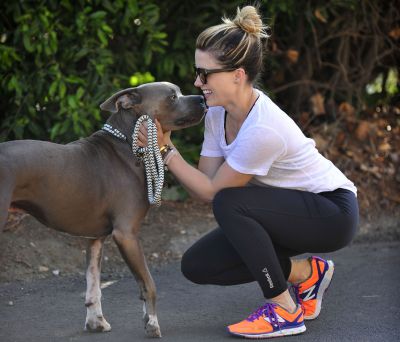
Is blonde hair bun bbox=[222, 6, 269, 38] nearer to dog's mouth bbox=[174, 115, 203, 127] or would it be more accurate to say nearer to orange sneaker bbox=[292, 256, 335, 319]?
dog's mouth bbox=[174, 115, 203, 127]

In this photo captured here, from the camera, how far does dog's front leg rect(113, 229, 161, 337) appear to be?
4609 millimetres

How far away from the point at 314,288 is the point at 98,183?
151cm

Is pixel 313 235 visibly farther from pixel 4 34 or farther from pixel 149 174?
pixel 4 34

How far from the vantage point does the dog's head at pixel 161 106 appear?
4898mm

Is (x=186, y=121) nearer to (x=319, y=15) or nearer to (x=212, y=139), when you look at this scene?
(x=212, y=139)

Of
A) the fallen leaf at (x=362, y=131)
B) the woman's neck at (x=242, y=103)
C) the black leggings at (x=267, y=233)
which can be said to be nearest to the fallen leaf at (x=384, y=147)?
the fallen leaf at (x=362, y=131)

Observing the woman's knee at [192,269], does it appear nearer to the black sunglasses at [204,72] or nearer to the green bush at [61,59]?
the black sunglasses at [204,72]

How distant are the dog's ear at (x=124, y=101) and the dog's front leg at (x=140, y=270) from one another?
2.50 feet

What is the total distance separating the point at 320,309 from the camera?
5137mm

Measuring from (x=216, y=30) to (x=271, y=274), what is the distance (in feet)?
4.66

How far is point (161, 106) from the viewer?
16.1 feet

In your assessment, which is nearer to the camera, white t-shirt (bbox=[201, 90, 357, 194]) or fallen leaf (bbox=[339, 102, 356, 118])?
white t-shirt (bbox=[201, 90, 357, 194])

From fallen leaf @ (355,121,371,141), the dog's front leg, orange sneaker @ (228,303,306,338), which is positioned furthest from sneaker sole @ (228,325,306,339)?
fallen leaf @ (355,121,371,141)

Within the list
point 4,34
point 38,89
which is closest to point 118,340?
point 38,89
